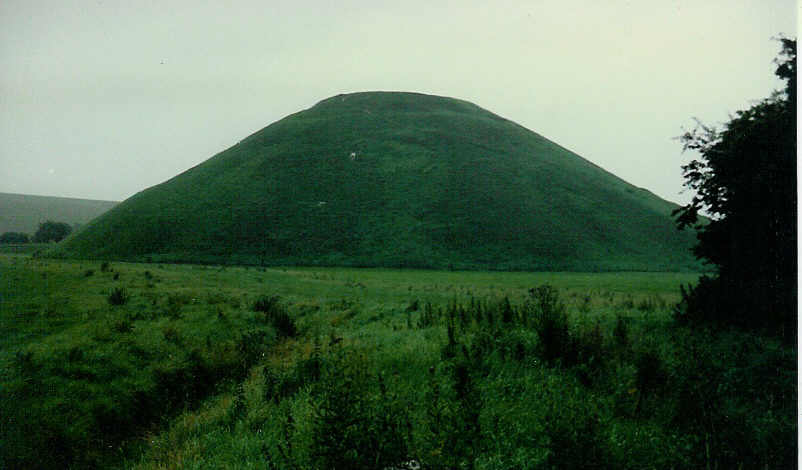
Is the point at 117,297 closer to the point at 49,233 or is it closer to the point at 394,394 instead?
the point at 394,394

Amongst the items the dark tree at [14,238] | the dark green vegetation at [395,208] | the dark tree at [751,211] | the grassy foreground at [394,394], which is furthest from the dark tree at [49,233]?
the dark tree at [751,211]

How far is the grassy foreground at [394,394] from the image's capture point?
513 cm

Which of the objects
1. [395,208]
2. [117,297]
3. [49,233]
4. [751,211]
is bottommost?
[117,297]

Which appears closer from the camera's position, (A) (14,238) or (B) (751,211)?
(B) (751,211)

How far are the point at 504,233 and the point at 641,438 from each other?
220 feet

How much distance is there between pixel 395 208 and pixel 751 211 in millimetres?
69229

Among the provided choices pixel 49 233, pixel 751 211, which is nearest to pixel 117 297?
pixel 751 211

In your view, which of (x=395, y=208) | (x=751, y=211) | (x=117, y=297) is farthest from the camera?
(x=395, y=208)

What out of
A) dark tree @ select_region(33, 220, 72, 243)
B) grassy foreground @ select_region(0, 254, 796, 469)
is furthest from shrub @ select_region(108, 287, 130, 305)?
dark tree @ select_region(33, 220, 72, 243)

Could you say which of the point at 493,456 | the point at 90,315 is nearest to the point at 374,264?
the point at 90,315

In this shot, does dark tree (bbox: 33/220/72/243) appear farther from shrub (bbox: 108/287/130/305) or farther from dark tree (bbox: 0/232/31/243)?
shrub (bbox: 108/287/130/305)

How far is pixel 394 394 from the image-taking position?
6.19 metres

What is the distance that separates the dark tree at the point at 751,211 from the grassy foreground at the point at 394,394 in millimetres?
1085

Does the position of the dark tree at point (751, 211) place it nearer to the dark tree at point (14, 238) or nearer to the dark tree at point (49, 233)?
the dark tree at point (14, 238)
